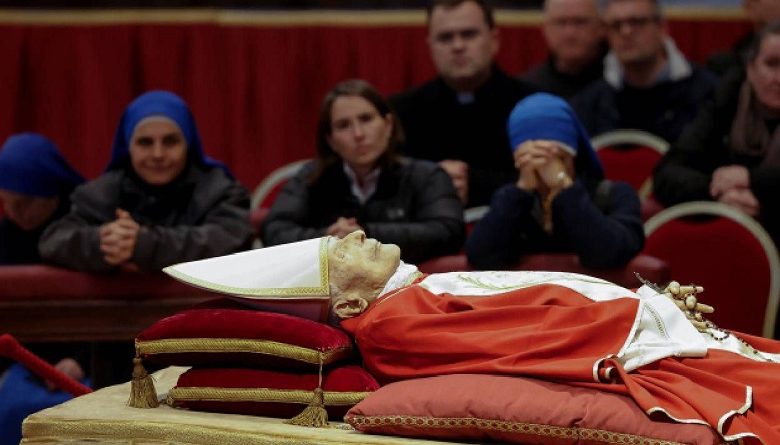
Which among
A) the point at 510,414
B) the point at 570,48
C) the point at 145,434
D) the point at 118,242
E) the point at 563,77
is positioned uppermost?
the point at 570,48

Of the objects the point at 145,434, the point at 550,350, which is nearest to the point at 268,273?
the point at 145,434

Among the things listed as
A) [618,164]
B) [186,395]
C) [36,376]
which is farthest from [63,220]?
[618,164]

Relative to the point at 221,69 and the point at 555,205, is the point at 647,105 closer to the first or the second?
the point at 555,205

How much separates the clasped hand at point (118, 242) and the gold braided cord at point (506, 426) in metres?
1.44

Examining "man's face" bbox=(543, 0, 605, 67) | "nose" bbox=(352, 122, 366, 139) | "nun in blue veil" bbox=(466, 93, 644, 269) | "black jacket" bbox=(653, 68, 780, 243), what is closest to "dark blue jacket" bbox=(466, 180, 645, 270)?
"nun in blue veil" bbox=(466, 93, 644, 269)

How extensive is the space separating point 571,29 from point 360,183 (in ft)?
4.61

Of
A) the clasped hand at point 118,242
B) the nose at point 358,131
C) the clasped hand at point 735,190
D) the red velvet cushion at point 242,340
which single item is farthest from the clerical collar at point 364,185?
the red velvet cushion at point 242,340

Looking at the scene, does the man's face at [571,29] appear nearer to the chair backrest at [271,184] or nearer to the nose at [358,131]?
the chair backrest at [271,184]

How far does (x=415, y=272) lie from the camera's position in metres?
3.10

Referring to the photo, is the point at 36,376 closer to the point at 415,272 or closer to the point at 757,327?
the point at 415,272

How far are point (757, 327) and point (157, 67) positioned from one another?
298cm

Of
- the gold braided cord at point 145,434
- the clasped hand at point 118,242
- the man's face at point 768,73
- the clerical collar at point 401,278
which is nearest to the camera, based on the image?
the gold braided cord at point 145,434

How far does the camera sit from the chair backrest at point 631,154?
4.78 metres

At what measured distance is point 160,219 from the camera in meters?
4.17
